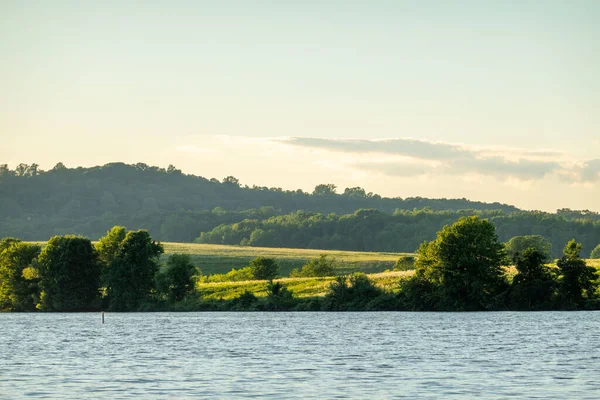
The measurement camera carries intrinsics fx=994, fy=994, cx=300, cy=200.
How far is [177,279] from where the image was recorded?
461 ft

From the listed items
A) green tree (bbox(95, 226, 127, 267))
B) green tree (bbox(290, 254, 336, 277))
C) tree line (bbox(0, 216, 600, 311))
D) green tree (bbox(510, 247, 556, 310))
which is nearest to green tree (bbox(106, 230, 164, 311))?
tree line (bbox(0, 216, 600, 311))

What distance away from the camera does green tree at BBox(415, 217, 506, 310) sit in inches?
4766

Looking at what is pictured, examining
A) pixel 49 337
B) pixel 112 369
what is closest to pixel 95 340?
pixel 49 337

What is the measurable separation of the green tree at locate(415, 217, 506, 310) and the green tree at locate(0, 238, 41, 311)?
57.9m

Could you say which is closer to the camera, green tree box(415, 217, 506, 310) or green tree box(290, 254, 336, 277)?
green tree box(415, 217, 506, 310)

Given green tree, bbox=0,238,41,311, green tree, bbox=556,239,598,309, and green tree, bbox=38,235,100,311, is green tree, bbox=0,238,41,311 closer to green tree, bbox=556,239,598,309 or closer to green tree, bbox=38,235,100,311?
green tree, bbox=38,235,100,311

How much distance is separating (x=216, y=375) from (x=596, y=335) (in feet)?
125

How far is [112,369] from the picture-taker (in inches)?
2183

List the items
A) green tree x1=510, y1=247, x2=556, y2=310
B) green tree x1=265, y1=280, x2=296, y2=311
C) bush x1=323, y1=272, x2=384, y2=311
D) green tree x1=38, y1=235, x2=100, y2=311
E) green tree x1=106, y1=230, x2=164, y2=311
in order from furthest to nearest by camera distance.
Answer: green tree x1=38, y1=235, x2=100, y2=311 → green tree x1=106, y1=230, x2=164, y2=311 → green tree x1=265, y1=280, x2=296, y2=311 → bush x1=323, y1=272, x2=384, y2=311 → green tree x1=510, y1=247, x2=556, y2=310

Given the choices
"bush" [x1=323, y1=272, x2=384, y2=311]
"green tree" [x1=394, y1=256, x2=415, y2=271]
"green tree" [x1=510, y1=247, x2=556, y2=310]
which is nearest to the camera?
"green tree" [x1=510, y1=247, x2=556, y2=310]

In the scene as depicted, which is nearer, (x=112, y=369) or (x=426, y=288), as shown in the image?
(x=112, y=369)

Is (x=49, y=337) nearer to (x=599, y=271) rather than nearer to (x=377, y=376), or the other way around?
(x=377, y=376)

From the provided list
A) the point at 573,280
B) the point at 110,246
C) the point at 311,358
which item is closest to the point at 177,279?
the point at 110,246

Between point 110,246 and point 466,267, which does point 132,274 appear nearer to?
point 110,246
